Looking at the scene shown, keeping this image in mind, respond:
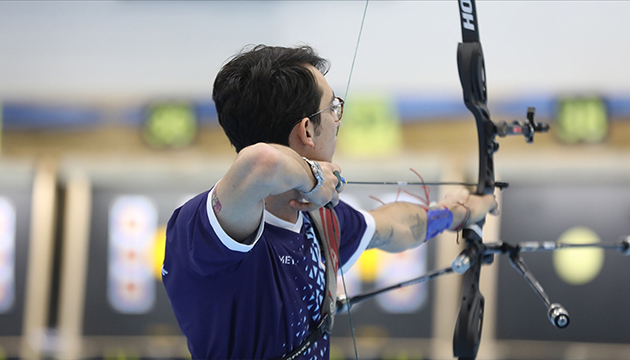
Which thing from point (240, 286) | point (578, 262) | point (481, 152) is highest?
point (481, 152)

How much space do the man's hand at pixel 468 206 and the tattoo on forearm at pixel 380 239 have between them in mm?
146

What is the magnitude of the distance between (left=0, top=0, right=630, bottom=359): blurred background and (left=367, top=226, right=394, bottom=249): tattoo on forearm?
5.19 feet

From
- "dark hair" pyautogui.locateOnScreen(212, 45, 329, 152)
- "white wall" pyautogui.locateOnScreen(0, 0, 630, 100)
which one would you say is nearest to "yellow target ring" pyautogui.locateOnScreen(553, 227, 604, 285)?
"white wall" pyautogui.locateOnScreen(0, 0, 630, 100)

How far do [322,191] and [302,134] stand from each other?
0.56 feet

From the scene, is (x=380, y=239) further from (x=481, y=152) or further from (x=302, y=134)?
(x=302, y=134)

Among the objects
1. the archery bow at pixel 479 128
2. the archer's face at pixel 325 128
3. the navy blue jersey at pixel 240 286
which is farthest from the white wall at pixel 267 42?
the navy blue jersey at pixel 240 286

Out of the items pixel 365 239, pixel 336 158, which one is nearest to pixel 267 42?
pixel 336 158

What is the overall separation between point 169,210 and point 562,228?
239cm

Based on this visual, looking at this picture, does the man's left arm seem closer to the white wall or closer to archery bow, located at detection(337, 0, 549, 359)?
archery bow, located at detection(337, 0, 549, 359)

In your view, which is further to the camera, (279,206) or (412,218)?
(412,218)

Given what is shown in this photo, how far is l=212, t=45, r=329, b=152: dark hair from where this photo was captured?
1007 mm

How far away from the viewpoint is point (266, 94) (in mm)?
1009

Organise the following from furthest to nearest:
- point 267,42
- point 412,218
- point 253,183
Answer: point 267,42
point 412,218
point 253,183

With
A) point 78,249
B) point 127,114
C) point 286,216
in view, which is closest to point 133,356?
point 78,249
